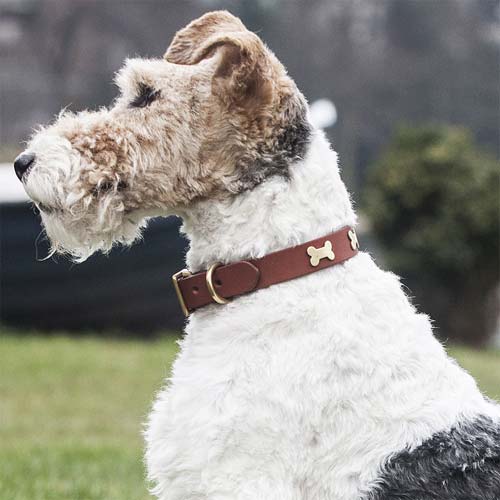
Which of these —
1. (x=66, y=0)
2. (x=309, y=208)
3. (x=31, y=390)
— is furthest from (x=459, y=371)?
(x=66, y=0)

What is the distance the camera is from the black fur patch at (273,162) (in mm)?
2914

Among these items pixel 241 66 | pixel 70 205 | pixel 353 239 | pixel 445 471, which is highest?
pixel 241 66

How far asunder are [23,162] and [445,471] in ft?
5.11

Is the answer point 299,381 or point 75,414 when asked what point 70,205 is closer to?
point 299,381

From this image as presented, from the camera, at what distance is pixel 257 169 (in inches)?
115

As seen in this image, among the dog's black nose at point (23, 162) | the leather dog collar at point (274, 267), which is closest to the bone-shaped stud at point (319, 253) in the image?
the leather dog collar at point (274, 267)

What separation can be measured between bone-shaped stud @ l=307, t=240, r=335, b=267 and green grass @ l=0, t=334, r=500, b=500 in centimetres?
249

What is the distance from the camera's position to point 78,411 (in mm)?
7770

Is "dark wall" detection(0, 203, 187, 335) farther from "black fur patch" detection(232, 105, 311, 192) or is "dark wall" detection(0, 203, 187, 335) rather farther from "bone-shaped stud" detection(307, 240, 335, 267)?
"bone-shaped stud" detection(307, 240, 335, 267)

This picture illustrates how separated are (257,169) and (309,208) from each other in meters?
0.20

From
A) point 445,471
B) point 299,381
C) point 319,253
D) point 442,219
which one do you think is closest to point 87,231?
point 319,253

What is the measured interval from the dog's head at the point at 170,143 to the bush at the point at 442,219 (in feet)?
33.4

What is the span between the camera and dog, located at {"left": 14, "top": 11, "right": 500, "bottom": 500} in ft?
8.86

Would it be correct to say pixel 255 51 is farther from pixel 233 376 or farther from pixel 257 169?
pixel 233 376
